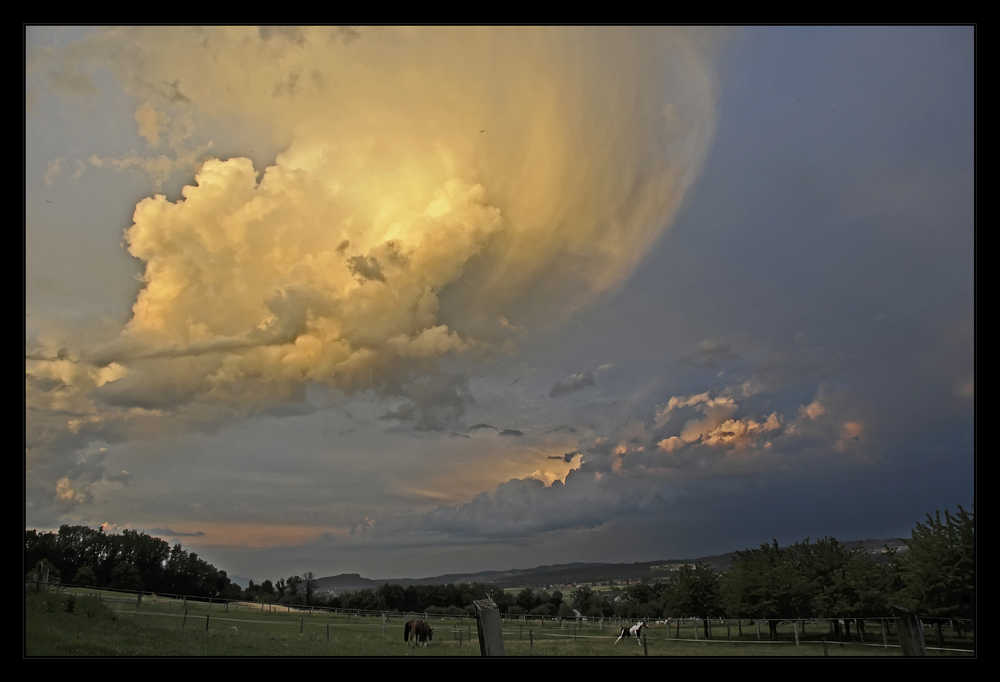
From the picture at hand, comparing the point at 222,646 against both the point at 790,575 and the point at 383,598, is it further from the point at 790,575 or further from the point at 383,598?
the point at 790,575

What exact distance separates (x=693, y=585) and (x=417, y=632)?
20.7 m

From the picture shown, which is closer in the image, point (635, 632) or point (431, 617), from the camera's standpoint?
point (431, 617)

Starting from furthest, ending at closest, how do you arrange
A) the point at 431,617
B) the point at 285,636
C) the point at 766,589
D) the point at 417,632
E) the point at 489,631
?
1. the point at 766,589
2. the point at 431,617
3. the point at 417,632
4. the point at 285,636
5. the point at 489,631

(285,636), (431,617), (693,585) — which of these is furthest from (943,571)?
(285,636)

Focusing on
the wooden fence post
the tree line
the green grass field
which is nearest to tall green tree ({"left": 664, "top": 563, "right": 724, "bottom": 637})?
the tree line

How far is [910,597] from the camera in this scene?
97.6ft

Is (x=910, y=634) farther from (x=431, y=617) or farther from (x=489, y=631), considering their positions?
(x=431, y=617)

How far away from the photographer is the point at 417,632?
1050 inches

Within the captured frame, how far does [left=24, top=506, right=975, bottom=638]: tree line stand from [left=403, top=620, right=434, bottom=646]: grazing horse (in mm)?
2570

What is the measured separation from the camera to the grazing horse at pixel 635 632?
29812 mm

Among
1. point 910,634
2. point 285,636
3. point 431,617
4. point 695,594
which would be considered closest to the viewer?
point 910,634
